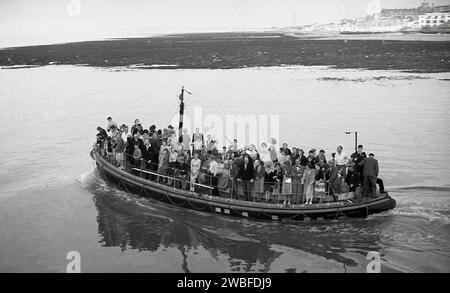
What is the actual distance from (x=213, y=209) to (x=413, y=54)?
237ft

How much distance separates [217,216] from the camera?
17.4 meters

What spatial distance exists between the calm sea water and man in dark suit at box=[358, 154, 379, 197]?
1033mm

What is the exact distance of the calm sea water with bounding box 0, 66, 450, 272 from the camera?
14.6 metres

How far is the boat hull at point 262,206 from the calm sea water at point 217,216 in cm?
34

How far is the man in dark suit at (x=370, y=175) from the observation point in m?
15.9

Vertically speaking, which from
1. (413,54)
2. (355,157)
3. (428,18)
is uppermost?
(428,18)

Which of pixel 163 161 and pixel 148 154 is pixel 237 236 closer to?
pixel 163 161
